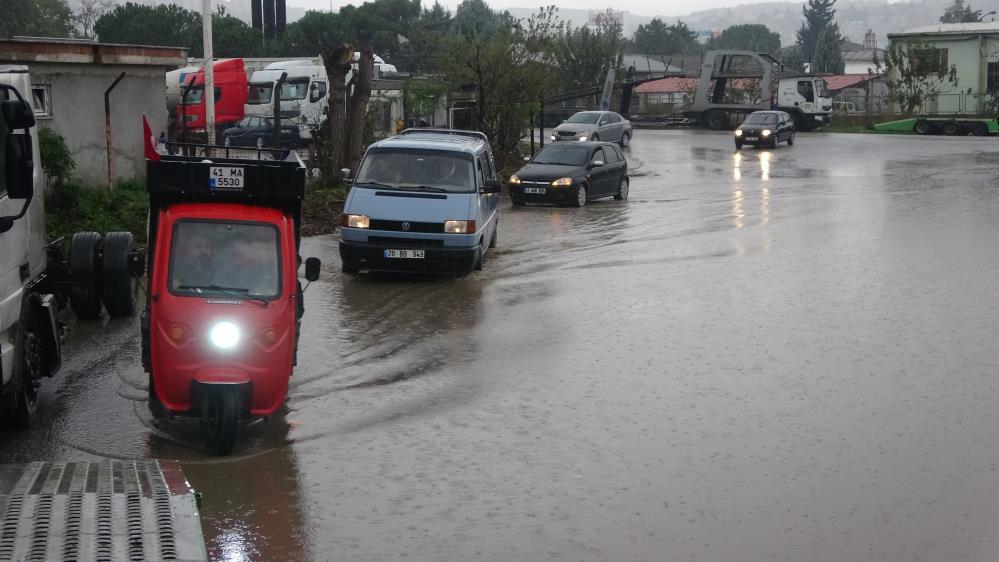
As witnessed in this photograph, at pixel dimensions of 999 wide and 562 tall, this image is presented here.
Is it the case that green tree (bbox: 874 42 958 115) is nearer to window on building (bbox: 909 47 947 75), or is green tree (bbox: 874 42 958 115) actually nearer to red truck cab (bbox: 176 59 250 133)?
window on building (bbox: 909 47 947 75)

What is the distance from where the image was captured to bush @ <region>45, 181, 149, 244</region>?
61.0 ft

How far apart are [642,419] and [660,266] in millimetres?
8878

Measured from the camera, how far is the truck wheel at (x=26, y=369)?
940 cm

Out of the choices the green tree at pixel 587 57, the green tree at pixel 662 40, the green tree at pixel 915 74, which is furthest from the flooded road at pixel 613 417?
the green tree at pixel 662 40

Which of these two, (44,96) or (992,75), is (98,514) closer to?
(44,96)

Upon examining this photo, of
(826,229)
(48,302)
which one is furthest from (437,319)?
(826,229)

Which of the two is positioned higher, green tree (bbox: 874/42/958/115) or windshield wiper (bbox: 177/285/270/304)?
green tree (bbox: 874/42/958/115)

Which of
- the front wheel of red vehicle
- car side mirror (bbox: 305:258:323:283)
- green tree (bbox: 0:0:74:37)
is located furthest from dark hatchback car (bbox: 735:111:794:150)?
green tree (bbox: 0:0:74:37)

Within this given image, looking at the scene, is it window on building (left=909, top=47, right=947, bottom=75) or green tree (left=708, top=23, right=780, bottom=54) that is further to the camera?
green tree (left=708, top=23, right=780, bottom=54)

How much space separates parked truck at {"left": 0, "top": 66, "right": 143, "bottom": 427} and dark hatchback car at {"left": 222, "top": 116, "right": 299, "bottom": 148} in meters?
26.9

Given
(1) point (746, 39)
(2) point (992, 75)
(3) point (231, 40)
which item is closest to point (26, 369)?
(2) point (992, 75)

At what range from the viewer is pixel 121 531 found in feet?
17.3

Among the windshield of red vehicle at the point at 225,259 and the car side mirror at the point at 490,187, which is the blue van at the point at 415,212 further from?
the windshield of red vehicle at the point at 225,259

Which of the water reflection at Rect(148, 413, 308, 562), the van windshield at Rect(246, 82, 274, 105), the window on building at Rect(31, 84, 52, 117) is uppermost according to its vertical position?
the van windshield at Rect(246, 82, 274, 105)
